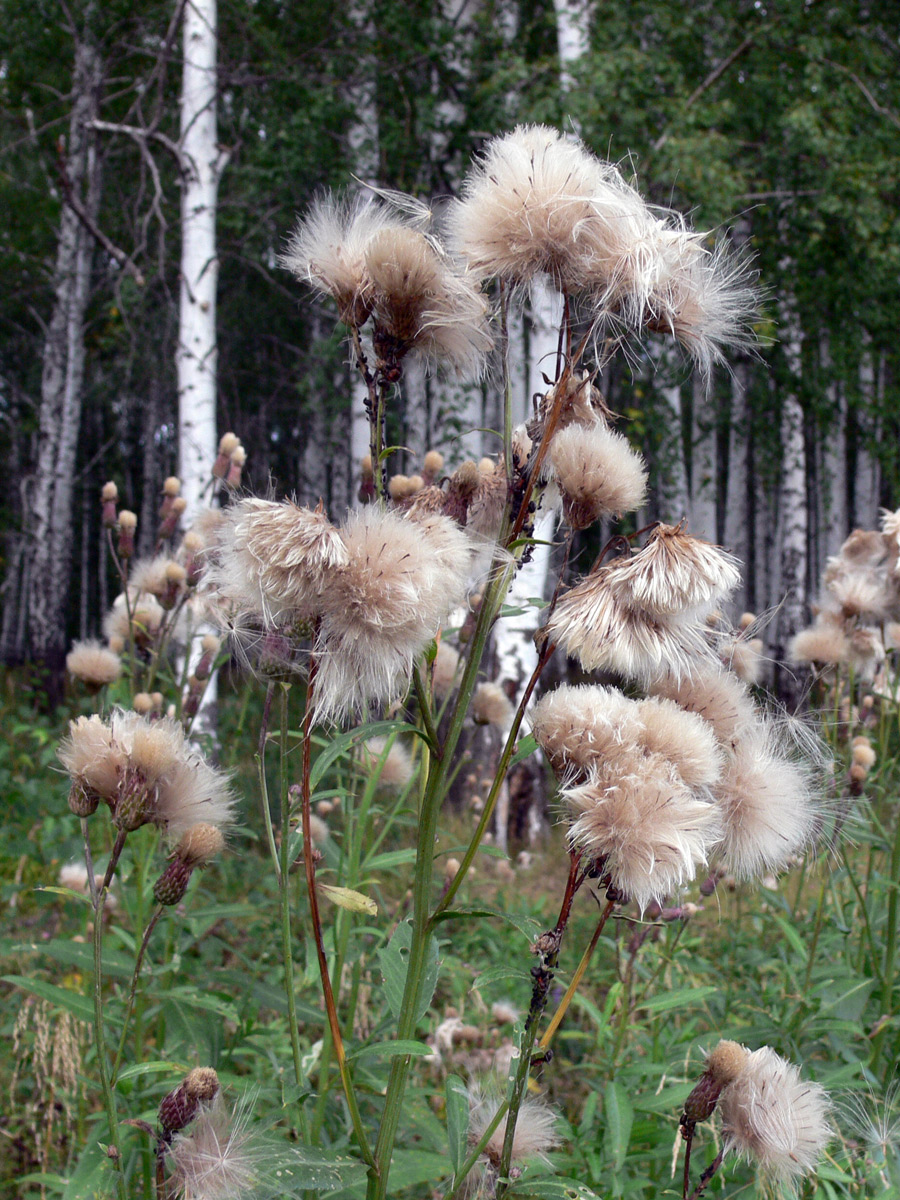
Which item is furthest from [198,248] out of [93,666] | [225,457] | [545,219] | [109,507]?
[545,219]

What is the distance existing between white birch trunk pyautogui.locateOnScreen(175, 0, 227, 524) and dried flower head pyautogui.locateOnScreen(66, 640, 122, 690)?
402 centimetres

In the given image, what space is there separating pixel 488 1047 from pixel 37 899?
96.3 inches

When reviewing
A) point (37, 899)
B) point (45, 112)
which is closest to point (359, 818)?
point (37, 899)

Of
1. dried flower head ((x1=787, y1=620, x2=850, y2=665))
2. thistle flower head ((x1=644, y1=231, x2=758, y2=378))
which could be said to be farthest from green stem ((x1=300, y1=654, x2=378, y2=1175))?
dried flower head ((x1=787, y1=620, x2=850, y2=665))

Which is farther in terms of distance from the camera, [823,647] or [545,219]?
[823,647]

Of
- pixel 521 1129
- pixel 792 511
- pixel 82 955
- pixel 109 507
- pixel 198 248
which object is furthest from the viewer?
pixel 792 511

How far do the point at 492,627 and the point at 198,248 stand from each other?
6.62 meters

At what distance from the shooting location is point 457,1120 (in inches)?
56.5

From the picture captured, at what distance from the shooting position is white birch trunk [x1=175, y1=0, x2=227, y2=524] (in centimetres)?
664

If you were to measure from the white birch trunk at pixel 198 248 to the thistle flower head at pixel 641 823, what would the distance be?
5.82 metres

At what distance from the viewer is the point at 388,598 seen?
1.12 metres

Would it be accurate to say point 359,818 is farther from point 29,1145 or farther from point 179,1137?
point 29,1145

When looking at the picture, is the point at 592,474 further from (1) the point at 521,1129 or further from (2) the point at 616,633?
(1) the point at 521,1129

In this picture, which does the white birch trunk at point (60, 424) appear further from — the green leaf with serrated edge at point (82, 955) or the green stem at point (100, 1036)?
the green stem at point (100, 1036)
